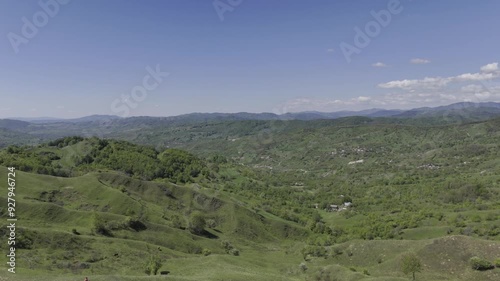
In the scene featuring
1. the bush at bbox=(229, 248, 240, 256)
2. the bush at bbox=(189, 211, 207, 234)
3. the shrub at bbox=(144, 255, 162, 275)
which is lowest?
the bush at bbox=(229, 248, 240, 256)

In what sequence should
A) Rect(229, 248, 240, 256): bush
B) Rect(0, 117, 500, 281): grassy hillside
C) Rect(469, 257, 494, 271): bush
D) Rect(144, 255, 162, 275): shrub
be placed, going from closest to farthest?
Rect(469, 257, 494, 271): bush < Rect(144, 255, 162, 275): shrub < Rect(0, 117, 500, 281): grassy hillside < Rect(229, 248, 240, 256): bush

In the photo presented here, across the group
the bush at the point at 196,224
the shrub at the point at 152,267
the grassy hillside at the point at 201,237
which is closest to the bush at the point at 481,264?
the grassy hillside at the point at 201,237

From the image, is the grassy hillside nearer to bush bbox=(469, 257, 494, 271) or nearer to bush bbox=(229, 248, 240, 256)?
bush bbox=(229, 248, 240, 256)

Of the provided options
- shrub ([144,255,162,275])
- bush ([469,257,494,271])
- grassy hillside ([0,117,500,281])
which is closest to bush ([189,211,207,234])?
grassy hillside ([0,117,500,281])

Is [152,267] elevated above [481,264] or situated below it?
below

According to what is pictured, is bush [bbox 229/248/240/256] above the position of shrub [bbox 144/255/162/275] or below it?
below

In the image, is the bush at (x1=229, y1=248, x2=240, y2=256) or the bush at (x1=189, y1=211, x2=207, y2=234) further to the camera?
the bush at (x1=189, y1=211, x2=207, y2=234)

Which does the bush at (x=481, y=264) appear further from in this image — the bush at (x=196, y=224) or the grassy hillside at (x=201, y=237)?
the bush at (x=196, y=224)

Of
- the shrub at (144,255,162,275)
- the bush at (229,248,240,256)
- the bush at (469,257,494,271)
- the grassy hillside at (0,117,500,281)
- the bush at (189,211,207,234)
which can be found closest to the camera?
the bush at (469,257,494,271)

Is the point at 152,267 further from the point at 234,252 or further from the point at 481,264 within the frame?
the point at 481,264

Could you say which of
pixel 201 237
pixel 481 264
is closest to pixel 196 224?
pixel 201 237

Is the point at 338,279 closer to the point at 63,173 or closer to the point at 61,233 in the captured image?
the point at 61,233
